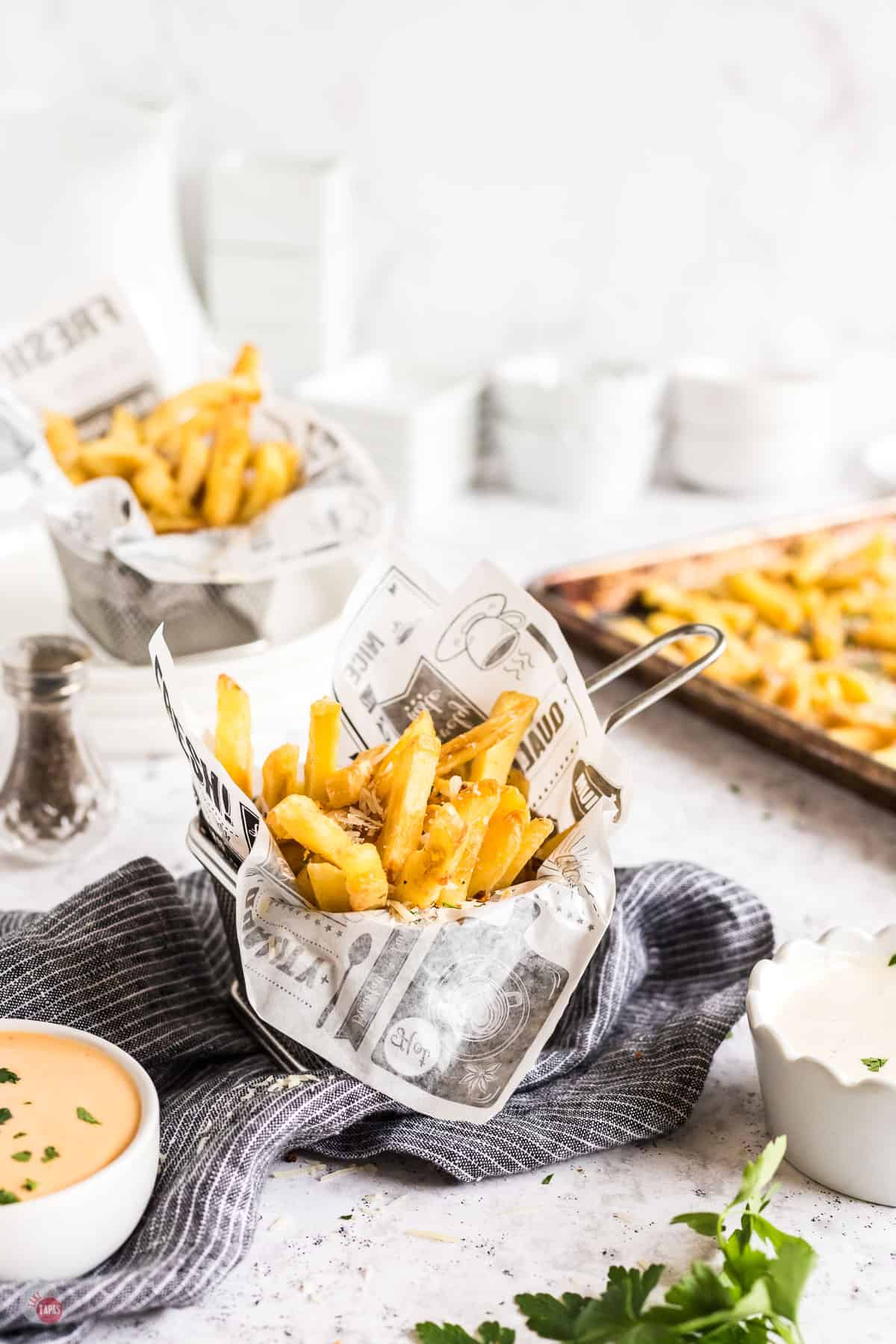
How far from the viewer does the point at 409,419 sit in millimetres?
2705

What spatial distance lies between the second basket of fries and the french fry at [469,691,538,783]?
0.56 m

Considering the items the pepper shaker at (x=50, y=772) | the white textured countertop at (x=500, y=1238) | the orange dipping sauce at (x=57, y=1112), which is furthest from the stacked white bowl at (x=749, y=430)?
the orange dipping sauce at (x=57, y=1112)

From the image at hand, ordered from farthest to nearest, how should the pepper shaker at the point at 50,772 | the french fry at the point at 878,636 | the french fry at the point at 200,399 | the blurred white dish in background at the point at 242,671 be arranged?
the french fry at the point at 878,636 → the french fry at the point at 200,399 → the blurred white dish in background at the point at 242,671 → the pepper shaker at the point at 50,772

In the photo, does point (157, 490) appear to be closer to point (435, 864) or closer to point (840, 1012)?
point (435, 864)

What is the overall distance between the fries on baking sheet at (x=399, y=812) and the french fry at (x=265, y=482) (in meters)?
0.72

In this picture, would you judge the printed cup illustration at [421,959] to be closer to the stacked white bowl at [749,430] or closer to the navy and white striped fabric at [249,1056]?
the navy and white striped fabric at [249,1056]

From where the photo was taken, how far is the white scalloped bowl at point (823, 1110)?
3.38 feet

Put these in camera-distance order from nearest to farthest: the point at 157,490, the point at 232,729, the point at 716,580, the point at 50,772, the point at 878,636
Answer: the point at 232,729 < the point at 50,772 < the point at 157,490 < the point at 878,636 < the point at 716,580

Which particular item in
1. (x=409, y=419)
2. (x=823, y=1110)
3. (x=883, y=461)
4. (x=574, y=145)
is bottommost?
(x=883, y=461)

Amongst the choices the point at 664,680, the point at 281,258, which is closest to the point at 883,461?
the point at 281,258

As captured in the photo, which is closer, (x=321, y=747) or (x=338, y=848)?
(x=338, y=848)

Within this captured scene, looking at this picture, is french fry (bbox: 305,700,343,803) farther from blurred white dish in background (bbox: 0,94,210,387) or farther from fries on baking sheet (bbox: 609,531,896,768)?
blurred white dish in background (bbox: 0,94,210,387)

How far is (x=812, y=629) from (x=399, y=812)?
1282mm

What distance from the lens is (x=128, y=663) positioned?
188 cm
